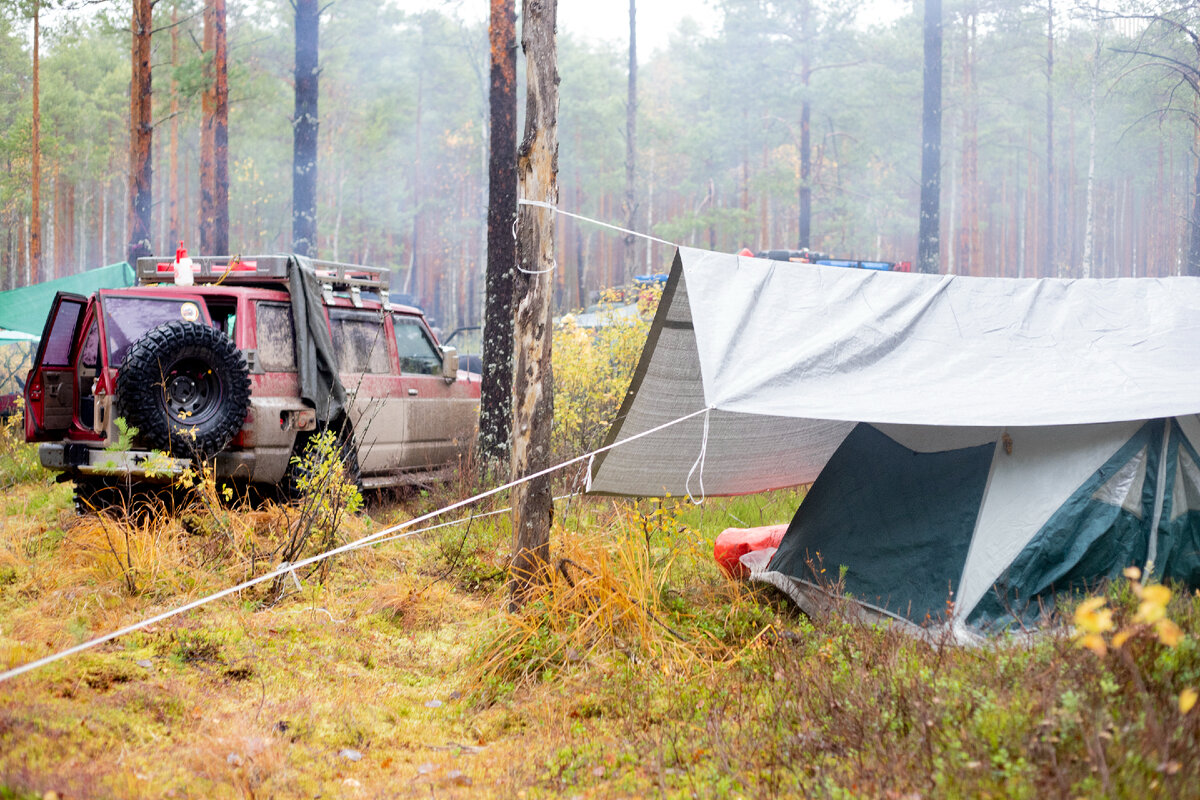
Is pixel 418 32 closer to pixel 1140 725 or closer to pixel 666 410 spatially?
pixel 666 410

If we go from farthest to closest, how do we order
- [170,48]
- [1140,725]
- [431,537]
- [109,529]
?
1. [170,48]
2. [431,537]
3. [109,529]
4. [1140,725]

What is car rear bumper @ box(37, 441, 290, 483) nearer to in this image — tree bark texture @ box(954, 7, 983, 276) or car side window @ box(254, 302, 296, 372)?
car side window @ box(254, 302, 296, 372)

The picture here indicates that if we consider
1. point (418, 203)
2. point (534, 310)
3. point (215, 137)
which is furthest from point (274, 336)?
point (418, 203)

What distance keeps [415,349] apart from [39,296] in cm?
964

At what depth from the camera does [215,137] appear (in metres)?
18.0

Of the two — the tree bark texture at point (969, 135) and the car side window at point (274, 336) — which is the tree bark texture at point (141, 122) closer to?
the car side window at point (274, 336)

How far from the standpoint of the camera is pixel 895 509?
535 cm

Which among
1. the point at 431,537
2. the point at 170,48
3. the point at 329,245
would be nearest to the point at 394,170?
the point at 329,245

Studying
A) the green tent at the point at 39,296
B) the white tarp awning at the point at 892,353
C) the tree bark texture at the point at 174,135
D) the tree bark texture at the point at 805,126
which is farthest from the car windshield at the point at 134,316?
the tree bark texture at the point at 805,126

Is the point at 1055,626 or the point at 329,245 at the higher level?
the point at 329,245

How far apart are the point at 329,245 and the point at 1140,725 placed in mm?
40858

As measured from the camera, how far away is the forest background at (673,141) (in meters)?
29.5

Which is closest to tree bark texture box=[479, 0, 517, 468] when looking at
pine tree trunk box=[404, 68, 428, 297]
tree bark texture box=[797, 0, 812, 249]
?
tree bark texture box=[797, 0, 812, 249]

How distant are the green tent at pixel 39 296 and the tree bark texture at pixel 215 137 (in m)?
3.83
